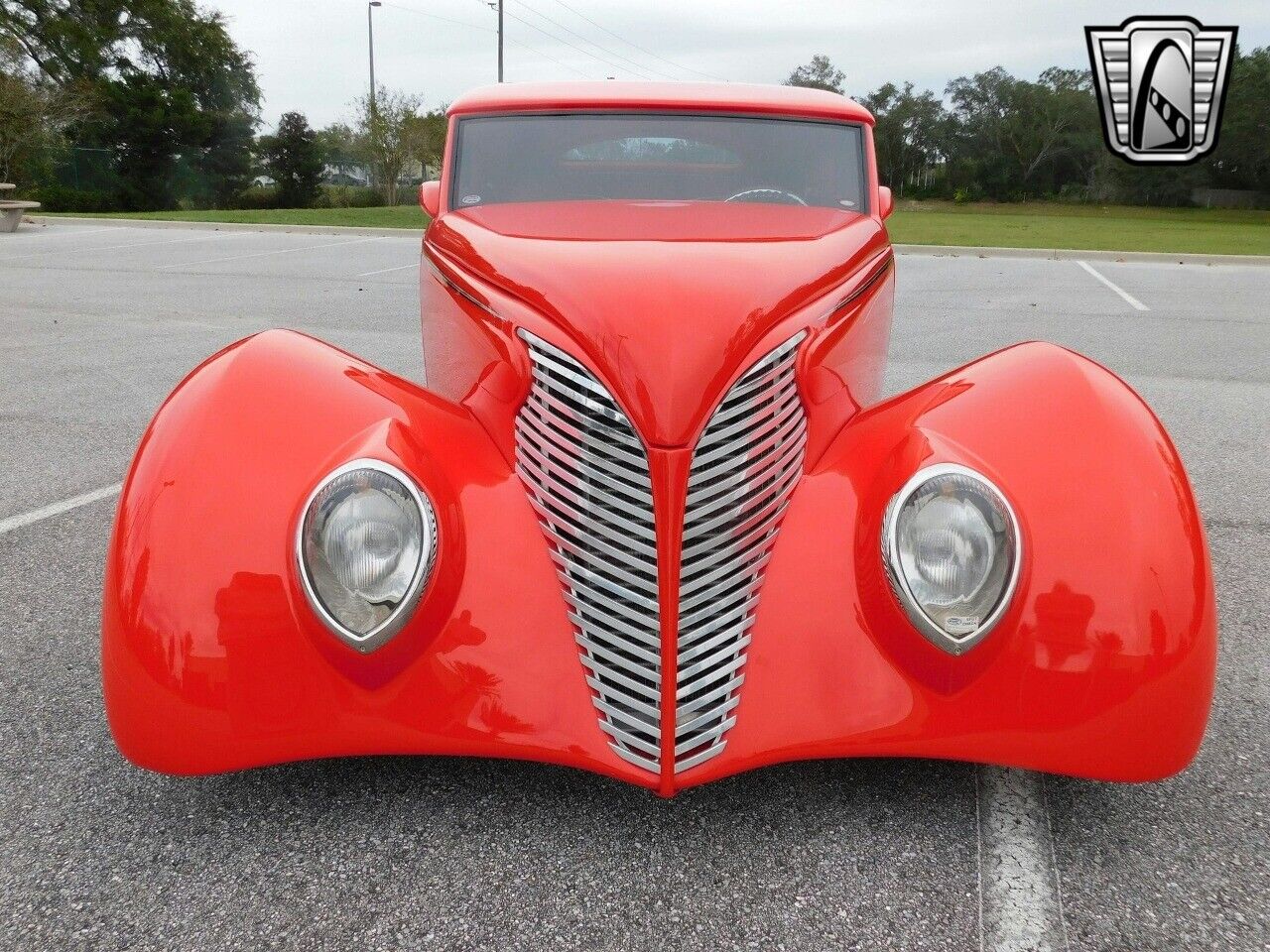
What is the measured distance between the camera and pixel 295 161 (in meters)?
39.8

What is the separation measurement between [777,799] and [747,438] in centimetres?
81

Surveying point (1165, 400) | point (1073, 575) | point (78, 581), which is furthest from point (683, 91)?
point (1165, 400)

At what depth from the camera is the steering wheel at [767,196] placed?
3582 millimetres

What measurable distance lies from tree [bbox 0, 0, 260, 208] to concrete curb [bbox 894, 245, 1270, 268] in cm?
2846

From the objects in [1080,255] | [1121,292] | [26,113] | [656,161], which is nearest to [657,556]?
[656,161]

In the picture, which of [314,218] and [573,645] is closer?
[573,645]

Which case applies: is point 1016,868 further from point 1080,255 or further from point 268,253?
point 1080,255

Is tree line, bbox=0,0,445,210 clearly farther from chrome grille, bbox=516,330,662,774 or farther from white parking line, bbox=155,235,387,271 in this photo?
chrome grille, bbox=516,330,662,774

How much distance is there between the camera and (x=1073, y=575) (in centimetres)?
219

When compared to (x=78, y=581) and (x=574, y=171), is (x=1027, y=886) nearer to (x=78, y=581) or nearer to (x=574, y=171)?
(x=574, y=171)

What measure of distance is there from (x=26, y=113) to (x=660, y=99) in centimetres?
3107

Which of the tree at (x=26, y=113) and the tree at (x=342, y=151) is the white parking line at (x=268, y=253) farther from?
the tree at (x=342, y=151)

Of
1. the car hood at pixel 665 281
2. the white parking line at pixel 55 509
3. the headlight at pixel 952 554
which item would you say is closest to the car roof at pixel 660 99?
the car hood at pixel 665 281

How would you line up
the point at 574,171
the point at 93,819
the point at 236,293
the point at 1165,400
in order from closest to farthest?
the point at 93,819
the point at 574,171
the point at 1165,400
the point at 236,293
